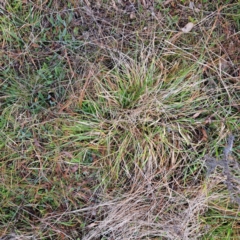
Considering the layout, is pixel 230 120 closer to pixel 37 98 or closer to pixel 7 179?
pixel 37 98

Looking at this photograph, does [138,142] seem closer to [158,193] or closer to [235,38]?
[158,193]

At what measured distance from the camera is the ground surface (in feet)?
7.16

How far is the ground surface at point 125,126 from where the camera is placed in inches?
85.9

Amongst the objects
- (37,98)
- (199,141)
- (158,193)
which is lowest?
(158,193)

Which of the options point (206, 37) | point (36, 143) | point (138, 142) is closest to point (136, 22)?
point (206, 37)

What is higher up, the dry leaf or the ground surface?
the dry leaf

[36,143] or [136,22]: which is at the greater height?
[136,22]

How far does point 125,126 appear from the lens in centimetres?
219

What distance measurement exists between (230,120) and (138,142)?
2.00 ft

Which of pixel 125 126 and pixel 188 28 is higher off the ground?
pixel 188 28

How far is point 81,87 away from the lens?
2.21 meters

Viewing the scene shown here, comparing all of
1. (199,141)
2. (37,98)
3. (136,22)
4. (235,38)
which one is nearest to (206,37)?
(235,38)

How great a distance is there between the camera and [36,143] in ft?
7.29

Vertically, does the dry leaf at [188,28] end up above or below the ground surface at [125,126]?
above
